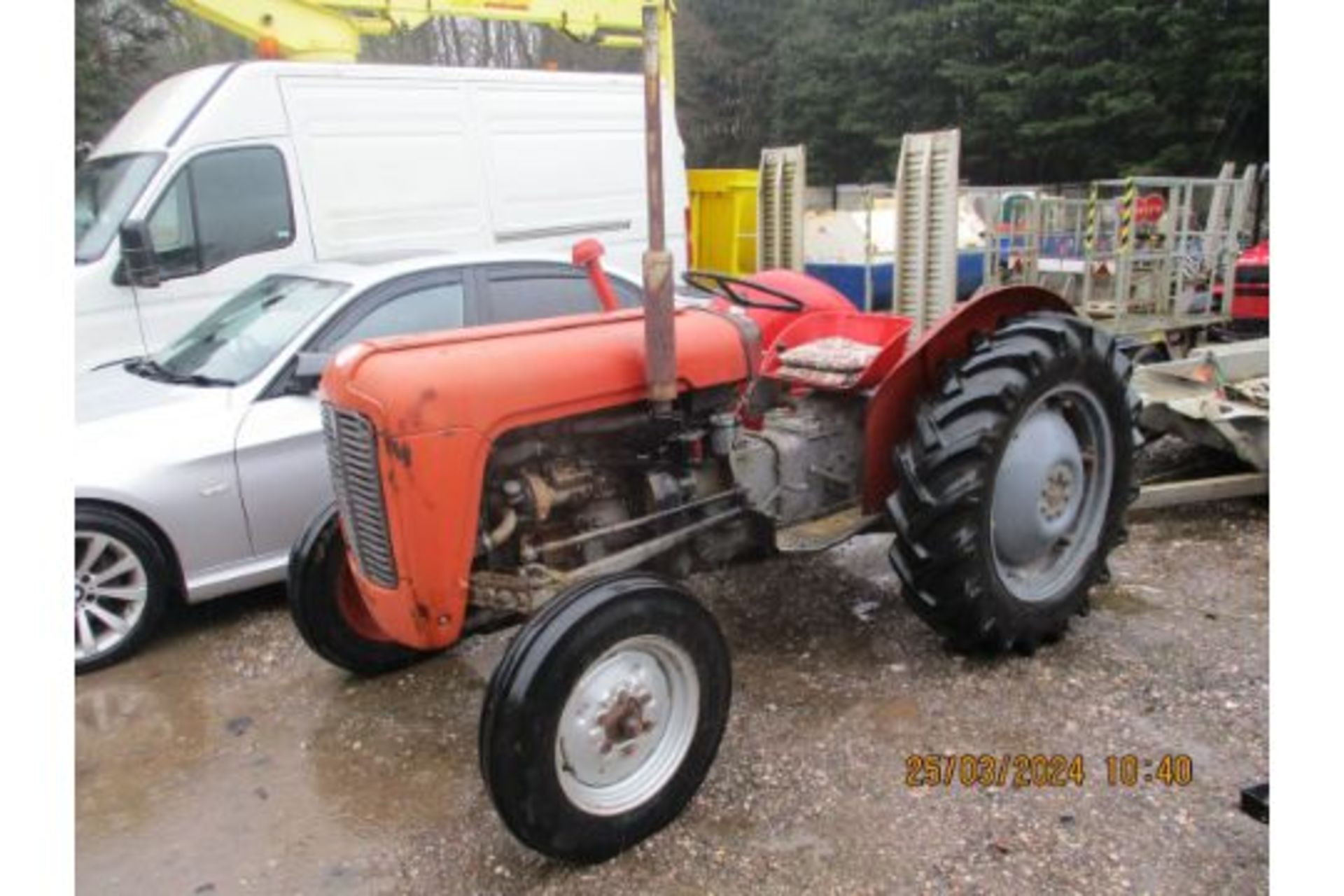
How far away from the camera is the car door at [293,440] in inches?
167

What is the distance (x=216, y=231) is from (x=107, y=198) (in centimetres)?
64

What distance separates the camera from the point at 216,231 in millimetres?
6332

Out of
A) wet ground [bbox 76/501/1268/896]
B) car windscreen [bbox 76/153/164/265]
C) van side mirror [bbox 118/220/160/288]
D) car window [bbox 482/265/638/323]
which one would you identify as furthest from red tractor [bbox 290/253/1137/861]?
car windscreen [bbox 76/153/164/265]

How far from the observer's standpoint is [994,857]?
276 cm

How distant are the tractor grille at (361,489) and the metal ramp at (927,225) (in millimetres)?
6764

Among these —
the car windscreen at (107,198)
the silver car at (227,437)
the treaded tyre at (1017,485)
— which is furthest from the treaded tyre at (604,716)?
the car windscreen at (107,198)

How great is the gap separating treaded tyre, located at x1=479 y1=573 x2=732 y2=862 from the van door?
4.35 meters

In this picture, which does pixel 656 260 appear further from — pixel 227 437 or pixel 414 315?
pixel 227 437

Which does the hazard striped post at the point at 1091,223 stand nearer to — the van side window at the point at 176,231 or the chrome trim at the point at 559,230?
the chrome trim at the point at 559,230

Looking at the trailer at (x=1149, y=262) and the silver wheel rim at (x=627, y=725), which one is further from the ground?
the trailer at (x=1149, y=262)

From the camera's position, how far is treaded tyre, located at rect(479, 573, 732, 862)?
99.5 inches

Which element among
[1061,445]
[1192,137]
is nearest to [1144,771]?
[1061,445]

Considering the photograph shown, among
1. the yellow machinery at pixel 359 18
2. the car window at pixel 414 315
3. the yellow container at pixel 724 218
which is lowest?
the car window at pixel 414 315
